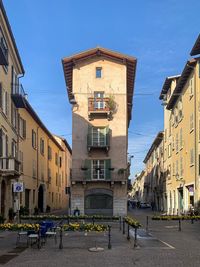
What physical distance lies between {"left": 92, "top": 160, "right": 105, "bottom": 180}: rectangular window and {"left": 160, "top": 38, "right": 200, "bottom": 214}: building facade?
25.6ft

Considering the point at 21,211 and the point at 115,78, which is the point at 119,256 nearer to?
the point at 21,211

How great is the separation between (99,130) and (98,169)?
382 cm

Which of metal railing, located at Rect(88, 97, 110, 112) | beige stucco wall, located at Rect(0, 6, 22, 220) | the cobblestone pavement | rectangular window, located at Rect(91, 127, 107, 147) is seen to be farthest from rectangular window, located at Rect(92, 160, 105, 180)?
the cobblestone pavement

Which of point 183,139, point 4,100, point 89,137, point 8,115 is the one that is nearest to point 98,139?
point 89,137

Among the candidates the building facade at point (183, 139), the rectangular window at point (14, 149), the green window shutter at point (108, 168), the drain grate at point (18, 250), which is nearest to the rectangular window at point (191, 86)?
the building facade at point (183, 139)

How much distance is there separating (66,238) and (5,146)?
43.8 feet

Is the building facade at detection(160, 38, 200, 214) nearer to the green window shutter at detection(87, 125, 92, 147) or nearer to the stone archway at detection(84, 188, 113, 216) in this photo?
the stone archway at detection(84, 188, 113, 216)

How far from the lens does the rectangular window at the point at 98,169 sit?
47094 mm

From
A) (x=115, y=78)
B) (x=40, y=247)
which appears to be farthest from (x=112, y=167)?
(x=40, y=247)

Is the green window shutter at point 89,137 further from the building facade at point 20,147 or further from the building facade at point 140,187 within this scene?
the building facade at point 140,187

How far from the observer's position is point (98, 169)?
47.3 metres

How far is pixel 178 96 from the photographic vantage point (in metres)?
51.2

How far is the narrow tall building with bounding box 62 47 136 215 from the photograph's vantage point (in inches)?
1849

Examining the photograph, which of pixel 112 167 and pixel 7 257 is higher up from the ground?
pixel 112 167
